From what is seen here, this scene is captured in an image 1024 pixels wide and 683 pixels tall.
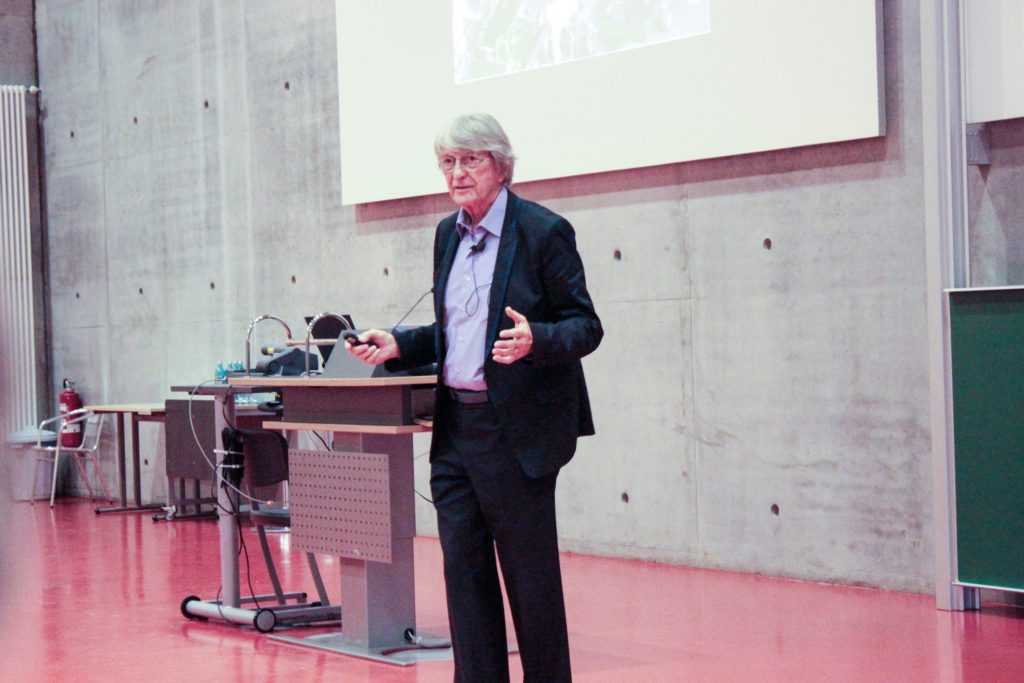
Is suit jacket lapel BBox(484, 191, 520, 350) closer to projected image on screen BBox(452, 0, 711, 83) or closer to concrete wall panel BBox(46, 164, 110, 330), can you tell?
projected image on screen BBox(452, 0, 711, 83)

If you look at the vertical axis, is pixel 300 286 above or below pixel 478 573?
above

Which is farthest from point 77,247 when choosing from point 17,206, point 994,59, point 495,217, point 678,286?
point 495,217

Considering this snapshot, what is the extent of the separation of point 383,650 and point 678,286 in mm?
2636

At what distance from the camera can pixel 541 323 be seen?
113 inches

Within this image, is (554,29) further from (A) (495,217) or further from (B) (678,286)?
(A) (495,217)

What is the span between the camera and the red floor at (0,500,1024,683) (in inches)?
171

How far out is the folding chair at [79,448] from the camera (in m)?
10.2

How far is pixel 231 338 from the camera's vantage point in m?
9.60

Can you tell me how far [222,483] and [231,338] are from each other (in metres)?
4.43

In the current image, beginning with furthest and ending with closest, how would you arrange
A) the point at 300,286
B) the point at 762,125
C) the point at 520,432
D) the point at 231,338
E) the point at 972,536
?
the point at 231,338, the point at 300,286, the point at 762,125, the point at 972,536, the point at 520,432

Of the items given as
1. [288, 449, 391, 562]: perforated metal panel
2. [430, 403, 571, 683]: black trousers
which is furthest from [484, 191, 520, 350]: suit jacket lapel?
[288, 449, 391, 562]: perforated metal panel

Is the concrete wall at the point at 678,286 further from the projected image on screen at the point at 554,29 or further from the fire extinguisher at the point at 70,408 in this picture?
the fire extinguisher at the point at 70,408

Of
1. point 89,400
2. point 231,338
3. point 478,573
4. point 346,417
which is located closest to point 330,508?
point 346,417

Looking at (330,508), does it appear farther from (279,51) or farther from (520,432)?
(279,51)
